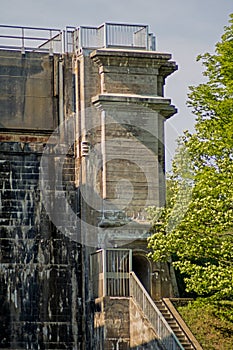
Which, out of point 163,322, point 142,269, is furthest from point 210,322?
point 142,269

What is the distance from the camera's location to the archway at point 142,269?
38.8 meters

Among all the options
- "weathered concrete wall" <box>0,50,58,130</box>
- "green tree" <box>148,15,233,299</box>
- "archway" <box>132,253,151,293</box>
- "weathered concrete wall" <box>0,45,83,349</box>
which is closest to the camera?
"green tree" <box>148,15,233,299</box>

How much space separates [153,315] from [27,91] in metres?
9.49

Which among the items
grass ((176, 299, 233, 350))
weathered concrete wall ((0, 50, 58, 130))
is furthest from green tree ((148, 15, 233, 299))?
weathered concrete wall ((0, 50, 58, 130))

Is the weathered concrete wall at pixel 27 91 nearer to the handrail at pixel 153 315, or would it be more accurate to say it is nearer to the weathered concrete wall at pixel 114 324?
the handrail at pixel 153 315

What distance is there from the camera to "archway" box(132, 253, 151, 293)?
38.8 meters

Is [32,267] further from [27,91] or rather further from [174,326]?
[27,91]

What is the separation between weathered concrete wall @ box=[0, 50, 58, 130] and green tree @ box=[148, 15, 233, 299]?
5317 mm

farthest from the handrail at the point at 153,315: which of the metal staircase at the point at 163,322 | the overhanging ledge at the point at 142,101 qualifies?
the overhanging ledge at the point at 142,101

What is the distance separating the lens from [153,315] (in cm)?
3509

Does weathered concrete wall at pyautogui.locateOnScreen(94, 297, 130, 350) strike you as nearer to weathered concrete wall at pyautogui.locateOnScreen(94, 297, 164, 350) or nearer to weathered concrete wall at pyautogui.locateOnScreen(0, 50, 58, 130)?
weathered concrete wall at pyautogui.locateOnScreen(94, 297, 164, 350)

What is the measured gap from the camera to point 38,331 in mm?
37969

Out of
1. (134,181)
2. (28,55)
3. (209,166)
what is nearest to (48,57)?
(28,55)

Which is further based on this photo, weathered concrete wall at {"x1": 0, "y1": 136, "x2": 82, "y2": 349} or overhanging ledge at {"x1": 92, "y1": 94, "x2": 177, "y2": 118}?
overhanging ledge at {"x1": 92, "y1": 94, "x2": 177, "y2": 118}
